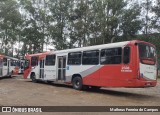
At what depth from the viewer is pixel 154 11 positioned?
138 ft

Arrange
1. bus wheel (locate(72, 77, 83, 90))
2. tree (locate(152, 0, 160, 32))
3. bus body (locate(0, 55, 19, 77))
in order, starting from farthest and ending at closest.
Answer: tree (locate(152, 0, 160, 32)), bus body (locate(0, 55, 19, 77)), bus wheel (locate(72, 77, 83, 90))

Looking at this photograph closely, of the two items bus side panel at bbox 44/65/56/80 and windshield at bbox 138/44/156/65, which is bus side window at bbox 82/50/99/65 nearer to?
windshield at bbox 138/44/156/65

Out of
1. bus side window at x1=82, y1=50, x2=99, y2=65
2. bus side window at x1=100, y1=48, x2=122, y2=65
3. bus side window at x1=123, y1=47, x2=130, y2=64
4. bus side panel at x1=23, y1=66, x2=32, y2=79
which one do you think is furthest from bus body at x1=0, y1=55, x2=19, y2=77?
bus side window at x1=123, y1=47, x2=130, y2=64

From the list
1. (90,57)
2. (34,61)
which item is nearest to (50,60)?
(34,61)

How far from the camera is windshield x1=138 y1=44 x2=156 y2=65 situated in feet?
50.1

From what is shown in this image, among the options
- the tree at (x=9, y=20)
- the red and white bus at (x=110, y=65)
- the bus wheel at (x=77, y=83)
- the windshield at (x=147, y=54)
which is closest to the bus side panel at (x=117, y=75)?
the red and white bus at (x=110, y=65)

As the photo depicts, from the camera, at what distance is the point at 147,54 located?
51.5 feet

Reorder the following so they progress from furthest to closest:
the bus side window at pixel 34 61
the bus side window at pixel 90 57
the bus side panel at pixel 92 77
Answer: the bus side window at pixel 34 61 < the bus side window at pixel 90 57 < the bus side panel at pixel 92 77

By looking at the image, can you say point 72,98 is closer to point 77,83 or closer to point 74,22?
point 77,83

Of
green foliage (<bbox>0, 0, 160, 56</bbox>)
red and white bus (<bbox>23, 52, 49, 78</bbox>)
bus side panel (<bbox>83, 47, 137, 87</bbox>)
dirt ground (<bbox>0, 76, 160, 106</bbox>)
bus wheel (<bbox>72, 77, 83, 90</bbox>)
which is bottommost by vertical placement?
dirt ground (<bbox>0, 76, 160, 106</bbox>)

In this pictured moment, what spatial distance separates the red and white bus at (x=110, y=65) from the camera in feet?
49.2

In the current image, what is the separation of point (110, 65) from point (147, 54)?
2187mm

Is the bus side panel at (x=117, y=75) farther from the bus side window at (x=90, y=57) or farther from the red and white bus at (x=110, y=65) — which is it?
the bus side window at (x=90, y=57)

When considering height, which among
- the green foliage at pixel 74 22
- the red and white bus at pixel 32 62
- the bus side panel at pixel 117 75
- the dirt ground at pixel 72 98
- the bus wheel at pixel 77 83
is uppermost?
the green foliage at pixel 74 22
